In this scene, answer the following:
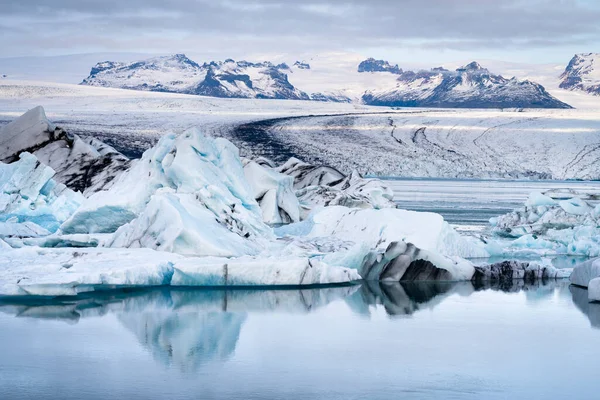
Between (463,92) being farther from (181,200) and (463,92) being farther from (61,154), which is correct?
(181,200)

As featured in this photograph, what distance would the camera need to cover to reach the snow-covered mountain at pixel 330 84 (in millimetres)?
120000

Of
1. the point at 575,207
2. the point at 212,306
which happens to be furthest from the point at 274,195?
the point at 212,306

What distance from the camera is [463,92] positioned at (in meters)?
134

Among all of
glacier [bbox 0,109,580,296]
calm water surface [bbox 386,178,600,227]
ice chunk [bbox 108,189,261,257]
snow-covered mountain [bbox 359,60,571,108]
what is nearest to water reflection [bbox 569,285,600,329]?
glacier [bbox 0,109,580,296]

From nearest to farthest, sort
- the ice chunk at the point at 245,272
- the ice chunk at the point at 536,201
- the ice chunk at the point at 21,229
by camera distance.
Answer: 1. the ice chunk at the point at 245,272
2. the ice chunk at the point at 21,229
3. the ice chunk at the point at 536,201

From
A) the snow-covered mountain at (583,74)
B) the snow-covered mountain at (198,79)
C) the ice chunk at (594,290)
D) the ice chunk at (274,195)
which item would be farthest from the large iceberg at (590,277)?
the snow-covered mountain at (583,74)

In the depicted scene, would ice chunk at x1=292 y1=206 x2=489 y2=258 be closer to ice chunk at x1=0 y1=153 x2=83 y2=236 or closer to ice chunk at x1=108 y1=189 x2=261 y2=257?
ice chunk at x1=108 y1=189 x2=261 y2=257

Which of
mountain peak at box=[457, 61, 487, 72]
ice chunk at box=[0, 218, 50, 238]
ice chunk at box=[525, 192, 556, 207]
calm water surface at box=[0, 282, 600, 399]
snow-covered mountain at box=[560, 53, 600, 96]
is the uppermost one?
calm water surface at box=[0, 282, 600, 399]

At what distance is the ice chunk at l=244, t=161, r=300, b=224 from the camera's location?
12633mm

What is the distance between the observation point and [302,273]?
6.95m

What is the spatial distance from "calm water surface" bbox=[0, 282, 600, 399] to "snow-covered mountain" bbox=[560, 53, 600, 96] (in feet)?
573

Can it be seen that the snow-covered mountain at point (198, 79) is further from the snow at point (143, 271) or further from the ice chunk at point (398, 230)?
the snow at point (143, 271)

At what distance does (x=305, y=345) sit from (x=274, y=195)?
7952mm

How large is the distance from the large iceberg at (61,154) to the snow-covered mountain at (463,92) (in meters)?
99.7
